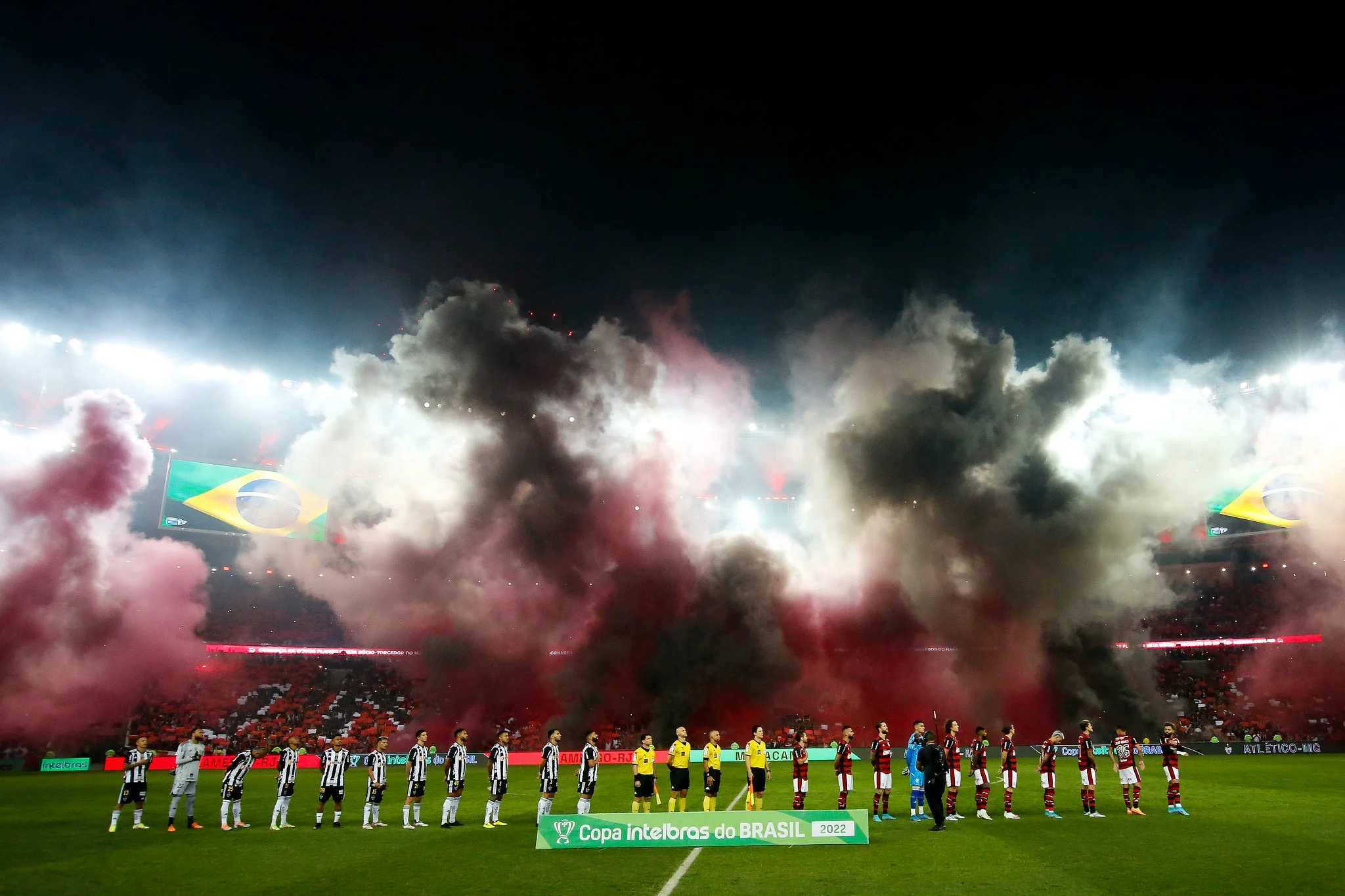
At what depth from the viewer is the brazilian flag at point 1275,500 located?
5534 cm

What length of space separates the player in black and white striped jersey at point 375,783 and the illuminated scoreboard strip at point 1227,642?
47086 millimetres

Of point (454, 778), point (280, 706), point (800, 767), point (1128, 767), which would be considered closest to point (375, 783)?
point (454, 778)

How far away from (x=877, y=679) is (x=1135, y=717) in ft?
49.6

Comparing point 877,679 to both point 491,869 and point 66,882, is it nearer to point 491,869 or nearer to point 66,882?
point 491,869

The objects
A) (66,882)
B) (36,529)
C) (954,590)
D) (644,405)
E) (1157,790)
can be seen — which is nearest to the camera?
(66,882)

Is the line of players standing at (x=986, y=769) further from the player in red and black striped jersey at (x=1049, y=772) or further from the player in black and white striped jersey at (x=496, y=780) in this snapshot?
the player in black and white striped jersey at (x=496, y=780)

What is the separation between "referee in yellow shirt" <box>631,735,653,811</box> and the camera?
19.1 m

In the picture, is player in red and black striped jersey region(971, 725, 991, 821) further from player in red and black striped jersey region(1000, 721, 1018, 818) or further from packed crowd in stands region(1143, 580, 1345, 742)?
packed crowd in stands region(1143, 580, 1345, 742)

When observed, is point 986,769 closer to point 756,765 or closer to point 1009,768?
point 1009,768

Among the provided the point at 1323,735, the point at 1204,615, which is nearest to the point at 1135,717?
the point at 1323,735

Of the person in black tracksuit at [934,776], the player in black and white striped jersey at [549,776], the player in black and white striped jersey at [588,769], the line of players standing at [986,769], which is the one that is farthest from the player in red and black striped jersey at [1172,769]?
the player in black and white striped jersey at [549,776]

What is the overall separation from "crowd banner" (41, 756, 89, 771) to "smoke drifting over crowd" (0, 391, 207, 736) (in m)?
2.32

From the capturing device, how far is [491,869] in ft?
45.9

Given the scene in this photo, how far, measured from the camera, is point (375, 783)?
65.5 feet
